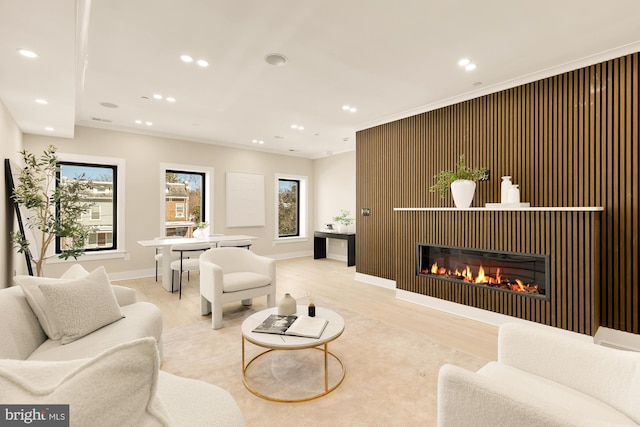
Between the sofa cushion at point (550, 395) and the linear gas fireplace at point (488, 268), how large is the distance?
6.43ft

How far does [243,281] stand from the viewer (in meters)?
3.39

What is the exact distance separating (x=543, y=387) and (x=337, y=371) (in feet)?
4.58

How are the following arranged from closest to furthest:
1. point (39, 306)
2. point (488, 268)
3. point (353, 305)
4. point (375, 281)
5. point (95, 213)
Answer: point (39, 306), point (488, 268), point (353, 305), point (375, 281), point (95, 213)

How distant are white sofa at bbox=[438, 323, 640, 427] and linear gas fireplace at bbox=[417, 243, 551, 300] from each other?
6.11 feet

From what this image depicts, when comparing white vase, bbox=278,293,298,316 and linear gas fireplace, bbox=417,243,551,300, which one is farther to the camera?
linear gas fireplace, bbox=417,243,551,300

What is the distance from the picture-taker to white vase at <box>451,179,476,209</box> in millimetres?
3637

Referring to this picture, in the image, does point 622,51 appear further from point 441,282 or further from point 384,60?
point 441,282

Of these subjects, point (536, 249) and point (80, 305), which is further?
point (536, 249)

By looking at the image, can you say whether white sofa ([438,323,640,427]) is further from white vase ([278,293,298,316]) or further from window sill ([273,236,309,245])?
window sill ([273,236,309,245])

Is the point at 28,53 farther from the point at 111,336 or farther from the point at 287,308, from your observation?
the point at 287,308

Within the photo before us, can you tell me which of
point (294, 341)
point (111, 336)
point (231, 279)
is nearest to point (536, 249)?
point (294, 341)

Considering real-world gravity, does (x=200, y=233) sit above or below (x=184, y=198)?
below

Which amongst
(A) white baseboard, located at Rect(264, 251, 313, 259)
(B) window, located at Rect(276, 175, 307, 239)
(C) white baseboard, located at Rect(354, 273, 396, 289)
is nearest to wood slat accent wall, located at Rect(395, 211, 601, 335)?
(C) white baseboard, located at Rect(354, 273, 396, 289)

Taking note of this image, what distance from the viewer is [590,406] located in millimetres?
1266
